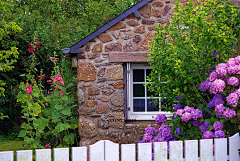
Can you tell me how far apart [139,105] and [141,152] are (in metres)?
3.50

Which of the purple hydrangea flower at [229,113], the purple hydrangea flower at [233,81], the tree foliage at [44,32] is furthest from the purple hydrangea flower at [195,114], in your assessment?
the tree foliage at [44,32]

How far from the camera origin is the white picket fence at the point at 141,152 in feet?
7.43

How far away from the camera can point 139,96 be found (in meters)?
5.95

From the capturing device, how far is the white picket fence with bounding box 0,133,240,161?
7.43 ft

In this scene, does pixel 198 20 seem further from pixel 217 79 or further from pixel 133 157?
pixel 133 157

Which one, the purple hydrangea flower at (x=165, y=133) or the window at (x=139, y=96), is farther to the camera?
the window at (x=139, y=96)

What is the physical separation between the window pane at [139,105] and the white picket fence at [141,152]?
10.6ft

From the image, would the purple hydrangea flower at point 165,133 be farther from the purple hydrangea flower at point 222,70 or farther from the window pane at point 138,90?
the window pane at point 138,90

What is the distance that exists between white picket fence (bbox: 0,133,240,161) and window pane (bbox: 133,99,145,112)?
3.23m

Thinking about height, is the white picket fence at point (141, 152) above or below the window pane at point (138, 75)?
below

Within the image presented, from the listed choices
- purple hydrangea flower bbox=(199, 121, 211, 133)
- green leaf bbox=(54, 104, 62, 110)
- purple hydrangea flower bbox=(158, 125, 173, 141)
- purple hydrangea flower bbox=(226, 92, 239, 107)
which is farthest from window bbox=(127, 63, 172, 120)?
purple hydrangea flower bbox=(226, 92, 239, 107)

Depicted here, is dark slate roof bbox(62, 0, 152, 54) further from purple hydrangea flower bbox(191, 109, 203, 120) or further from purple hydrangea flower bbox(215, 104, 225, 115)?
purple hydrangea flower bbox(215, 104, 225, 115)

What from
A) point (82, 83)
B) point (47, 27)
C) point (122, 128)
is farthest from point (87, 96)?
point (47, 27)

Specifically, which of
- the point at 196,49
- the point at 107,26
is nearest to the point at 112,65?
the point at 107,26
